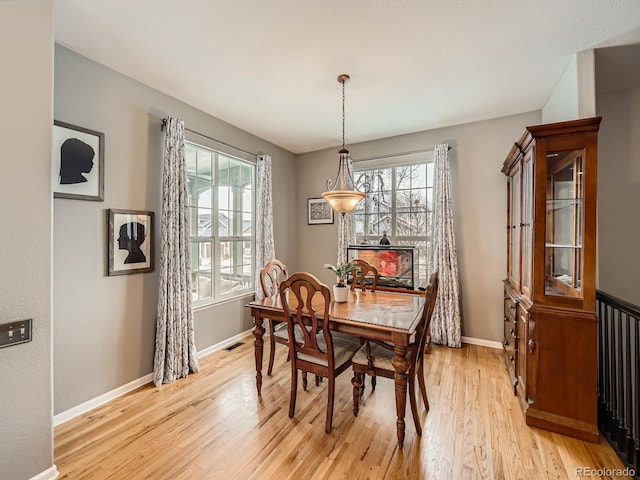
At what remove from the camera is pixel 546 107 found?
10.1 feet

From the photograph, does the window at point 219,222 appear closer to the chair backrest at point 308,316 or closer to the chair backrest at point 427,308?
the chair backrest at point 308,316

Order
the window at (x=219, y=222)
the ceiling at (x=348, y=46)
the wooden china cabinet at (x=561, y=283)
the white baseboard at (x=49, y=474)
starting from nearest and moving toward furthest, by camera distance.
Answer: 1. the white baseboard at (x=49, y=474)
2. the ceiling at (x=348, y=46)
3. the wooden china cabinet at (x=561, y=283)
4. the window at (x=219, y=222)

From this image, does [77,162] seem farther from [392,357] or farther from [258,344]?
[392,357]

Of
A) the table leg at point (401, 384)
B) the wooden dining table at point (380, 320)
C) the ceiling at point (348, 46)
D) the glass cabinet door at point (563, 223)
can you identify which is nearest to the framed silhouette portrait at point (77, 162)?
the ceiling at point (348, 46)

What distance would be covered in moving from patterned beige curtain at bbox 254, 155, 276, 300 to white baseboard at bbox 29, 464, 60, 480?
2501mm

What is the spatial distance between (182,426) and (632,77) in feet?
15.7

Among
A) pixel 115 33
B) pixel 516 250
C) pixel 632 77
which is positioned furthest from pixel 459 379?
pixel 115 33

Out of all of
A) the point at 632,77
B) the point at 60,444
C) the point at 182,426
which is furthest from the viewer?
the point at 632,77

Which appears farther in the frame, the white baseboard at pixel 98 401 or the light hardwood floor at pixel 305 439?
the white baseboard at pixel 98 401

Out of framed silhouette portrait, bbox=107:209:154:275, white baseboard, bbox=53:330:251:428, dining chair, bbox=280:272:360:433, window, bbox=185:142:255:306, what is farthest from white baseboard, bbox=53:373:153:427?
dining chair, bbox=280:272:360:433

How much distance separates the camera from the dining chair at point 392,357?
1986 millimetres

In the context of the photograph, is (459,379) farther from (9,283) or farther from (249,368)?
(9,283)

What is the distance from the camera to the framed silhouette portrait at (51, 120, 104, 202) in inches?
84.0

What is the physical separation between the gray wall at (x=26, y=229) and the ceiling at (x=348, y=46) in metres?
0.45
